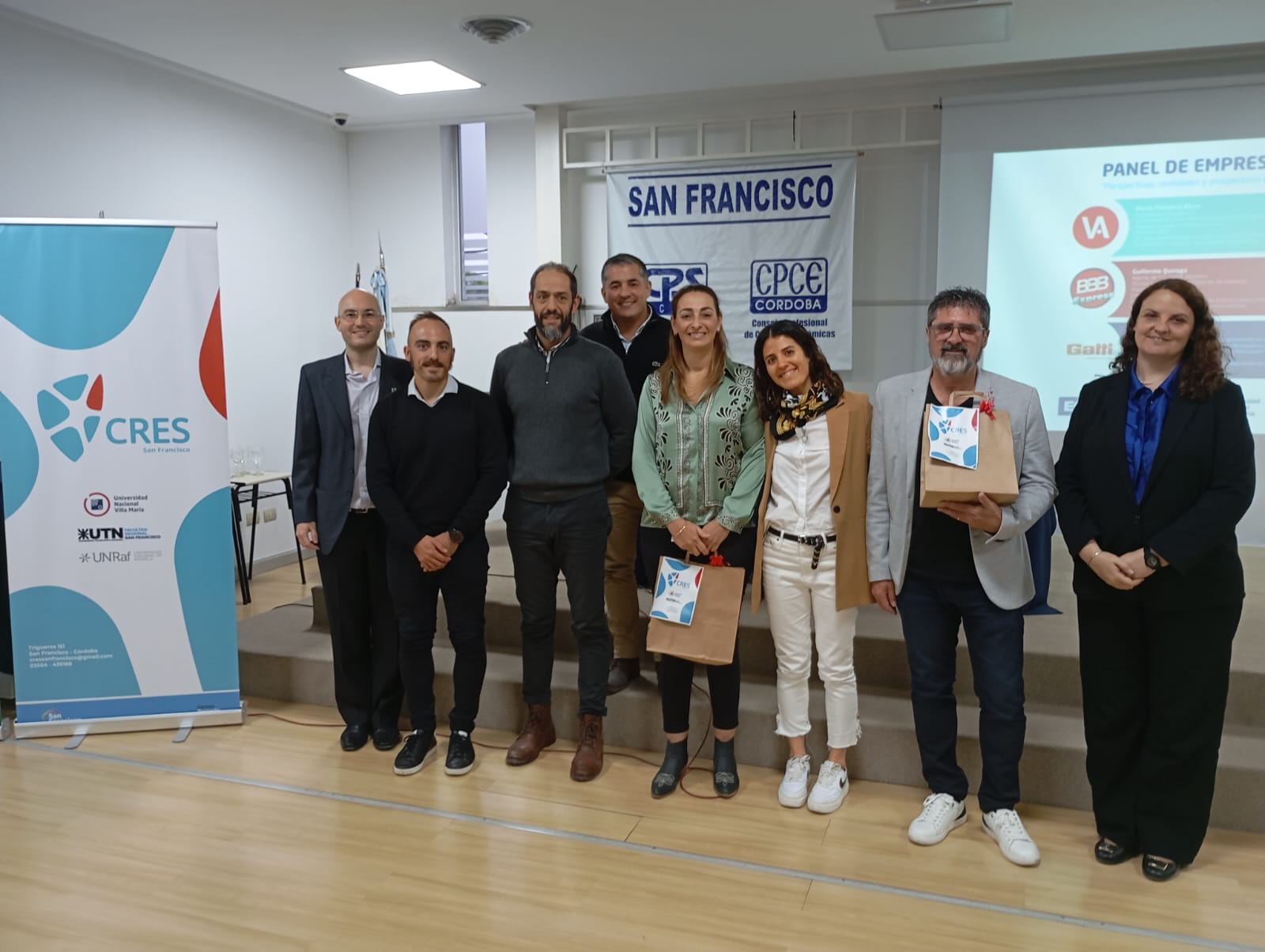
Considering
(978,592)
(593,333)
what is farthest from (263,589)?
(978,592)

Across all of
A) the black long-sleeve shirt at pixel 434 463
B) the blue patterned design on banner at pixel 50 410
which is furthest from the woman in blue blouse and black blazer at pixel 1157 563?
the blue patterned design on banner at pixel 50 410

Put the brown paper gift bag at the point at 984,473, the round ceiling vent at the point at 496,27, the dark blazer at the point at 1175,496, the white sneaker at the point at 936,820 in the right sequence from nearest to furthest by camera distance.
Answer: the dark blazer at the point at 1175,496, the brown paper gift bag at the point at 984,473, the white sneaker at the point at 936,820, the round ceiling vent at the point at 496,27

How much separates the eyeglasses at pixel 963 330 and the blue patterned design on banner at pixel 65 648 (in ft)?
9.90

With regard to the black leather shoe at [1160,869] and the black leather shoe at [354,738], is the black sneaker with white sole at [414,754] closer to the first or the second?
the black leather shoe at [354,738]

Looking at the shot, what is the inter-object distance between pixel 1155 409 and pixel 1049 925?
128 cm

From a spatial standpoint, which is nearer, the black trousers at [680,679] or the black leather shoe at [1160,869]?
the black leather shoe at [1160,869]

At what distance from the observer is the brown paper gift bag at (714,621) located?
277cm

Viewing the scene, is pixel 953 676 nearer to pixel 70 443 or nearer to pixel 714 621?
pixel 714 621

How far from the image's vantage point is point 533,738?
3.26 m

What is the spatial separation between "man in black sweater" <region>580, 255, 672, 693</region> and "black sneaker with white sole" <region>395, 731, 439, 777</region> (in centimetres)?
65

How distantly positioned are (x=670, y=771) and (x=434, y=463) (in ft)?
4.04

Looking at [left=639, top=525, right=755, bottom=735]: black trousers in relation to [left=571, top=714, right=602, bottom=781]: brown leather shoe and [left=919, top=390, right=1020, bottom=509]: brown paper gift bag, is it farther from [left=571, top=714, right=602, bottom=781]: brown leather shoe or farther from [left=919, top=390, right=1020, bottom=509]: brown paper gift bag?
[left=919, top=390, right=1020, bottom=509]: brown paper gift bag

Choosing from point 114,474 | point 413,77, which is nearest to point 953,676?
point 114,474

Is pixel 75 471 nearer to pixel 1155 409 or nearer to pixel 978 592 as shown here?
pixel 978 592
